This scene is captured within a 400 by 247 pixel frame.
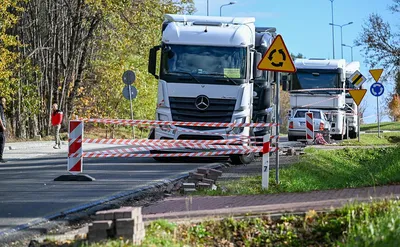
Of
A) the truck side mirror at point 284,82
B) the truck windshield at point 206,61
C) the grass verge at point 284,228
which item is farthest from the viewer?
the truck side mirror at point 284,82

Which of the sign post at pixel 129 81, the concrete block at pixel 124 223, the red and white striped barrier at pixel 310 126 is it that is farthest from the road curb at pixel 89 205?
the sign post at pixel 129 81

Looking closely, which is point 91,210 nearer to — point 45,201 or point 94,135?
point 45,201

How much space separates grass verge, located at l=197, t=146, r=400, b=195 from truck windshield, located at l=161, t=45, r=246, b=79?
300cm

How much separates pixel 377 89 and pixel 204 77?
16177 mm

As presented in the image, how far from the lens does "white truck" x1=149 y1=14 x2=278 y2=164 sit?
21.6m

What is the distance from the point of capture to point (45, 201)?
13.0m

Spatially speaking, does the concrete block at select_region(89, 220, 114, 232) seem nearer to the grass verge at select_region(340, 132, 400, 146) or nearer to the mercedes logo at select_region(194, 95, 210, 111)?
the mercedes logo at select_region(194, 95, 210, 111)

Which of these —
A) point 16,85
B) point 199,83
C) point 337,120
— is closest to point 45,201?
point 199,83

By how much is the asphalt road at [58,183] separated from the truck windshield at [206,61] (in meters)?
2.48

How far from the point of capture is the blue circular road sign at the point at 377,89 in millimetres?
35750

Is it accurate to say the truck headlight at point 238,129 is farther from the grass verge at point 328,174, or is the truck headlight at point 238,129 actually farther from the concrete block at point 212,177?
the concrete block at point 212,177

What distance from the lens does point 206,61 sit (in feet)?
71.1

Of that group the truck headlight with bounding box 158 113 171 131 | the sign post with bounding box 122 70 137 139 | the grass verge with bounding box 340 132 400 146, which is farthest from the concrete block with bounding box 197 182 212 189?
the grass verge with bounding box 340 132 400 146

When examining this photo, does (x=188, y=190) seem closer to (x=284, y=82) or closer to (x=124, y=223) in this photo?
(x=124, y=223)
